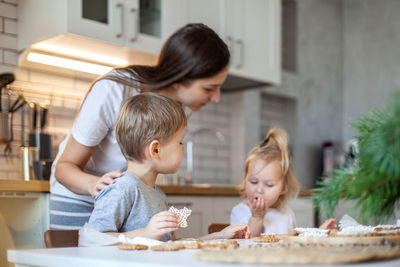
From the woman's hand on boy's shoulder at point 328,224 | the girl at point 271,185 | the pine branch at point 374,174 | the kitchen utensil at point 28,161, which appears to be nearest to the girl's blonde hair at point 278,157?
the girl at point 271,185

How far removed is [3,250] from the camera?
1883 millimetres

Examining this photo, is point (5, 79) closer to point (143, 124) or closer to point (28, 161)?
point (28, 161)

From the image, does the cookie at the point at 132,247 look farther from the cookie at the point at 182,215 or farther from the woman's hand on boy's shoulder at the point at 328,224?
the woman's hand on boy's shoulder at the point at 328,224

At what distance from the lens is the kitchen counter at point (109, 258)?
646mm

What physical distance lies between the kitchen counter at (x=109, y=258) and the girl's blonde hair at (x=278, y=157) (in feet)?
4.11

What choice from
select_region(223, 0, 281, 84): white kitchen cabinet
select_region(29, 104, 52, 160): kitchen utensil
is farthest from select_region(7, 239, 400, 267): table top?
select_region(223, 0, 281, 84): white kitchen cabinet

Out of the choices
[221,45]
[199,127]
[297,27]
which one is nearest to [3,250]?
[221,45]

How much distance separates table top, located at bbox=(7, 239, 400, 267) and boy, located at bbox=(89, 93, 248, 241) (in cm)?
37

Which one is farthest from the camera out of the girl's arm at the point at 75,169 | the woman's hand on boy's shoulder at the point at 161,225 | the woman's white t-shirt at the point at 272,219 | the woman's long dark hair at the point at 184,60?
the woman's white t-shirt at the point at 272,219

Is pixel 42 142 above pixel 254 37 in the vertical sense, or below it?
below

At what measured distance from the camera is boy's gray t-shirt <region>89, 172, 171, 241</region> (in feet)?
3.88

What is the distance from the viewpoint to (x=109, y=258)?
0.70 metres

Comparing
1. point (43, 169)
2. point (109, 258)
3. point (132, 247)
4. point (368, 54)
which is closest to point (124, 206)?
point (132, 247)

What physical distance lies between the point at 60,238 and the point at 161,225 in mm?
314
